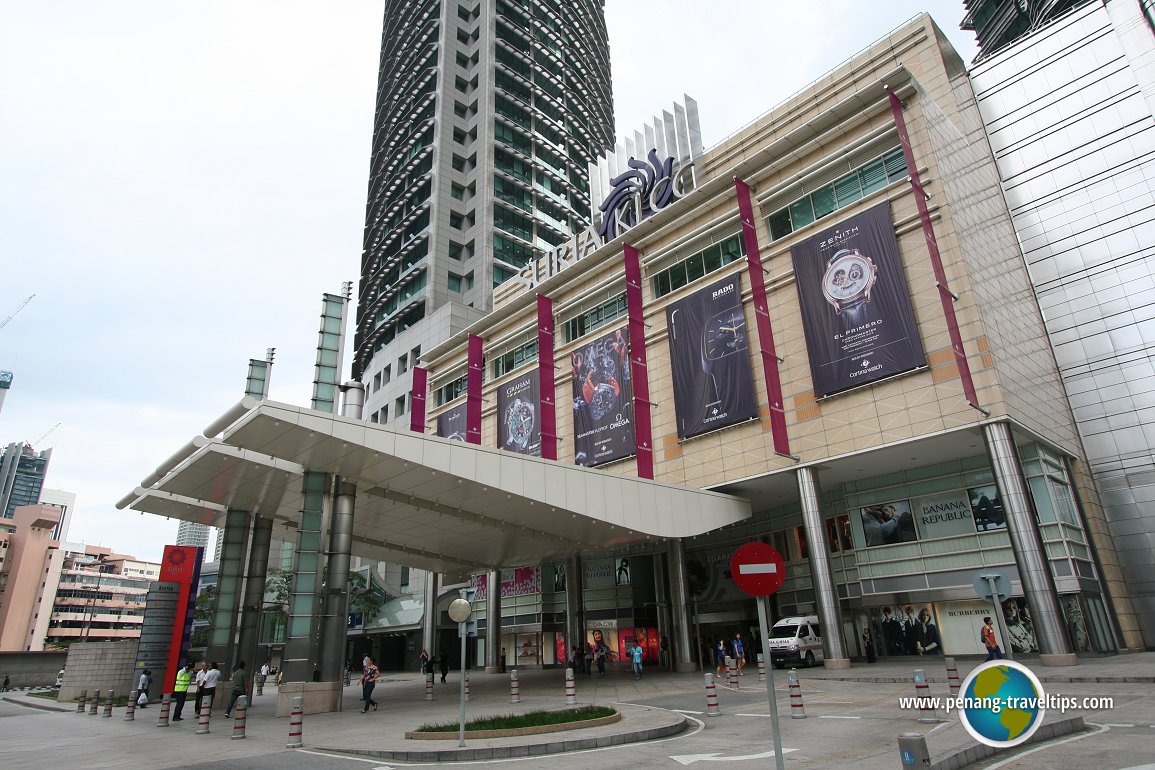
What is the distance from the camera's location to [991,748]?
9156mm

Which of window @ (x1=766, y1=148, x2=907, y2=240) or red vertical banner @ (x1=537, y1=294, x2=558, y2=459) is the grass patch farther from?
red vertical banner @ (x1=537, y1=294, x2=558, y2=459)

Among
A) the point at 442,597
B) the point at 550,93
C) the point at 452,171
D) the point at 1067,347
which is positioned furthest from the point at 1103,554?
the point at 550,93

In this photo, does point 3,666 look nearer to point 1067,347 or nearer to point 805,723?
point 805,723

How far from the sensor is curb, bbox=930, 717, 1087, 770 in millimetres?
8242

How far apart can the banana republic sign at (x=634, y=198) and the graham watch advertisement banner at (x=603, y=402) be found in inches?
275

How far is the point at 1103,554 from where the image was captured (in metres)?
31.0

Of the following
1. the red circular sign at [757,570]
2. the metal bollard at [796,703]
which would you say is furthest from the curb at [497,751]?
the red circular sign at [757,570]

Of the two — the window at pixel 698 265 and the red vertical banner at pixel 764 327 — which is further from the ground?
the window at pixel 698 265

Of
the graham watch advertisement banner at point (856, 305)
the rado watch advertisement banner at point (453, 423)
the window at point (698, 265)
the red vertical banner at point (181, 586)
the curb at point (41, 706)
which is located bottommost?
the curb at point (41, 706)

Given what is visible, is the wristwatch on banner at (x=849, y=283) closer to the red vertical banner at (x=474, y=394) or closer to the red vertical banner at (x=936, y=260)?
the red vertical banner at (x=936, y=260)

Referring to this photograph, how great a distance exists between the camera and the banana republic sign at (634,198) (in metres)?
40.8

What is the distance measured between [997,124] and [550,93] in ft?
199

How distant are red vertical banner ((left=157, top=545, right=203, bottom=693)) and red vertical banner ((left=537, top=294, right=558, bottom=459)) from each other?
19455 millimetres

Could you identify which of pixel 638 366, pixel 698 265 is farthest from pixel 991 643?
pixel 698 265
